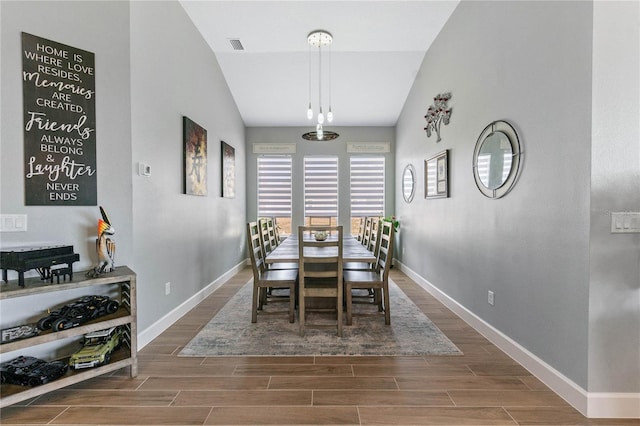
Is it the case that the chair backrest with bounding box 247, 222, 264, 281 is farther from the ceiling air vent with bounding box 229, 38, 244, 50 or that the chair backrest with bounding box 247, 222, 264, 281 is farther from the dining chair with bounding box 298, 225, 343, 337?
the ceiling air vent with bounding box 229, 38, 244, 50

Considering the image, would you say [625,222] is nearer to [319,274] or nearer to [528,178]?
[528,178]

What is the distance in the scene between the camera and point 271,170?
5777 millimetres

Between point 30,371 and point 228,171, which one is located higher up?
point 228,171

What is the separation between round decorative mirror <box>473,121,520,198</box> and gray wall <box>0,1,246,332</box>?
9.66 feet

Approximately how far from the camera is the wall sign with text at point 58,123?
6.07 ft

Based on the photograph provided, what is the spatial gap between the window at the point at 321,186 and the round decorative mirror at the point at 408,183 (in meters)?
1.36

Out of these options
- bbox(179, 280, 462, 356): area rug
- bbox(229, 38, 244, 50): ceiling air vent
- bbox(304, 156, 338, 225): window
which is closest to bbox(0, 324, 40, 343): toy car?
bbox(179, 280, 462, 356): area rug

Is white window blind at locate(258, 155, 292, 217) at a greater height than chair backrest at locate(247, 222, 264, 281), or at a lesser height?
greater

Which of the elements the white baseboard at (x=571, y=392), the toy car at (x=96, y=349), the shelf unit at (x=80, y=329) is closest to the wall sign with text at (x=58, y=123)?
the shelf unit at (x=80, y=329)

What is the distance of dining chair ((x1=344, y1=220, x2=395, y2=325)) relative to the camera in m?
2.69

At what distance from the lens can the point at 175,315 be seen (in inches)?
114

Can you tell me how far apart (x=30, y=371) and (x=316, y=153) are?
191 inches

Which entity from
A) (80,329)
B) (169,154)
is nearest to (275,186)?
(169,154)

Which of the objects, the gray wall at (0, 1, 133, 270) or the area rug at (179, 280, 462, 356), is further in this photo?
the area rug at (179, 280, 462, 356)
